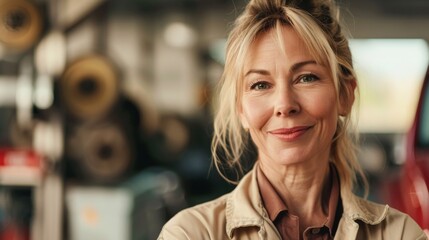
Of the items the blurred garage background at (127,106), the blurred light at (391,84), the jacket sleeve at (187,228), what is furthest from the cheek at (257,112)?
the blurred light at (391,84)

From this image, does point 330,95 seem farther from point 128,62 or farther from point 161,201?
point 128,62

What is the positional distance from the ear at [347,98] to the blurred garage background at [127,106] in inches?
81.5

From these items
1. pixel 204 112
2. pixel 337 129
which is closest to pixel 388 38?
pixel 204 112

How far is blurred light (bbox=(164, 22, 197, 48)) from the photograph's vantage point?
9938 mm

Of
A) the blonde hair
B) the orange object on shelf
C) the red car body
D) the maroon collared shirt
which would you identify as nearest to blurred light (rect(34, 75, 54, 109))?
the orange object on shelf

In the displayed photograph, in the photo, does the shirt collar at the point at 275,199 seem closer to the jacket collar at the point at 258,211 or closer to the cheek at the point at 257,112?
the jacket collar at the point at 258,211

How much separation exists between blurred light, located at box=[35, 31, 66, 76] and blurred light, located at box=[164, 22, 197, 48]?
3.19 m

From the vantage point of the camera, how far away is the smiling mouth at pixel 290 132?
170cm

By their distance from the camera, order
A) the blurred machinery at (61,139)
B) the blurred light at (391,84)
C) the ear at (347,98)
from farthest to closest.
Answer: the blurred light at (391,84), the blurred machinery at (61,139), the ear at (347,98)

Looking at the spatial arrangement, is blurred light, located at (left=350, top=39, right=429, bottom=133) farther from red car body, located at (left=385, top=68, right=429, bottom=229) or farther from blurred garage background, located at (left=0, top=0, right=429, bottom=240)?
red car body, located at (left=385, top=68, right=429, bottom=229)

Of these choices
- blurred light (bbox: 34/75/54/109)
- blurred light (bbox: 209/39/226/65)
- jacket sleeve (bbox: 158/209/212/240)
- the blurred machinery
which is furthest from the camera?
blurred light (bbox: 209/39/226/65)

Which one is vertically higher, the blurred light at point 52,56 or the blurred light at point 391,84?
the blurred light at point 52,56

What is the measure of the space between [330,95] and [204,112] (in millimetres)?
8089

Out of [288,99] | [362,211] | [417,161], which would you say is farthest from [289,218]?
[417,161]
